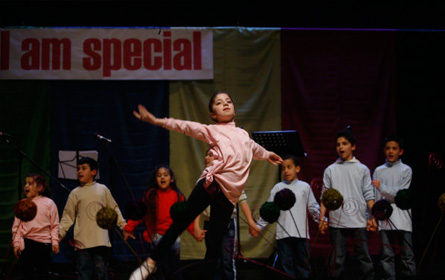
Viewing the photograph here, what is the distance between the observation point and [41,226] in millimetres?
4293

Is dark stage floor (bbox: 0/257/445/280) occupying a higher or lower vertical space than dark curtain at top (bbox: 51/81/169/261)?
lower

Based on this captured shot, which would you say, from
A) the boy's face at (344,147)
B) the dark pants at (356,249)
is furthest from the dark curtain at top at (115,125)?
the dark pants at (356,249)

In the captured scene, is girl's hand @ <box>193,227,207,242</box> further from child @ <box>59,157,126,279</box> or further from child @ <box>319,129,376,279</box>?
child @ <box>319,129,376,279</box>

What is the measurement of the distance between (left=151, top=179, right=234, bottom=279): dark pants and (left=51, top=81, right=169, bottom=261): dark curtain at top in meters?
3.50

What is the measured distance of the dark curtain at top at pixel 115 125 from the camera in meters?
6.16

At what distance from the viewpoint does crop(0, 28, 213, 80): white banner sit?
6.15 metres

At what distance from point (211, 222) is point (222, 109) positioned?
647mm

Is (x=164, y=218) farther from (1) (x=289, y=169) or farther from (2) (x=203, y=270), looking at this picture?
(1) (x=289, y=169)

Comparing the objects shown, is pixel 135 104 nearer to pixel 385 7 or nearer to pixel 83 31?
pixel 83 31

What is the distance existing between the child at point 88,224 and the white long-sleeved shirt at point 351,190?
1.83m

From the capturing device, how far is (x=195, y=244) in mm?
6137

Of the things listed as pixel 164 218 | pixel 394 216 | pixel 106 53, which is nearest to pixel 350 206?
pixel 394 216

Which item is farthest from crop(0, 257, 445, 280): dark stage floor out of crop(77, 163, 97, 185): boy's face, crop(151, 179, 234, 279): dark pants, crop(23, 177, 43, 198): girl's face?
crop(151, 179, 234, 279): dark pants

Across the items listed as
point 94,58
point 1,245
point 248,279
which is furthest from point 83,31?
point 248,279
